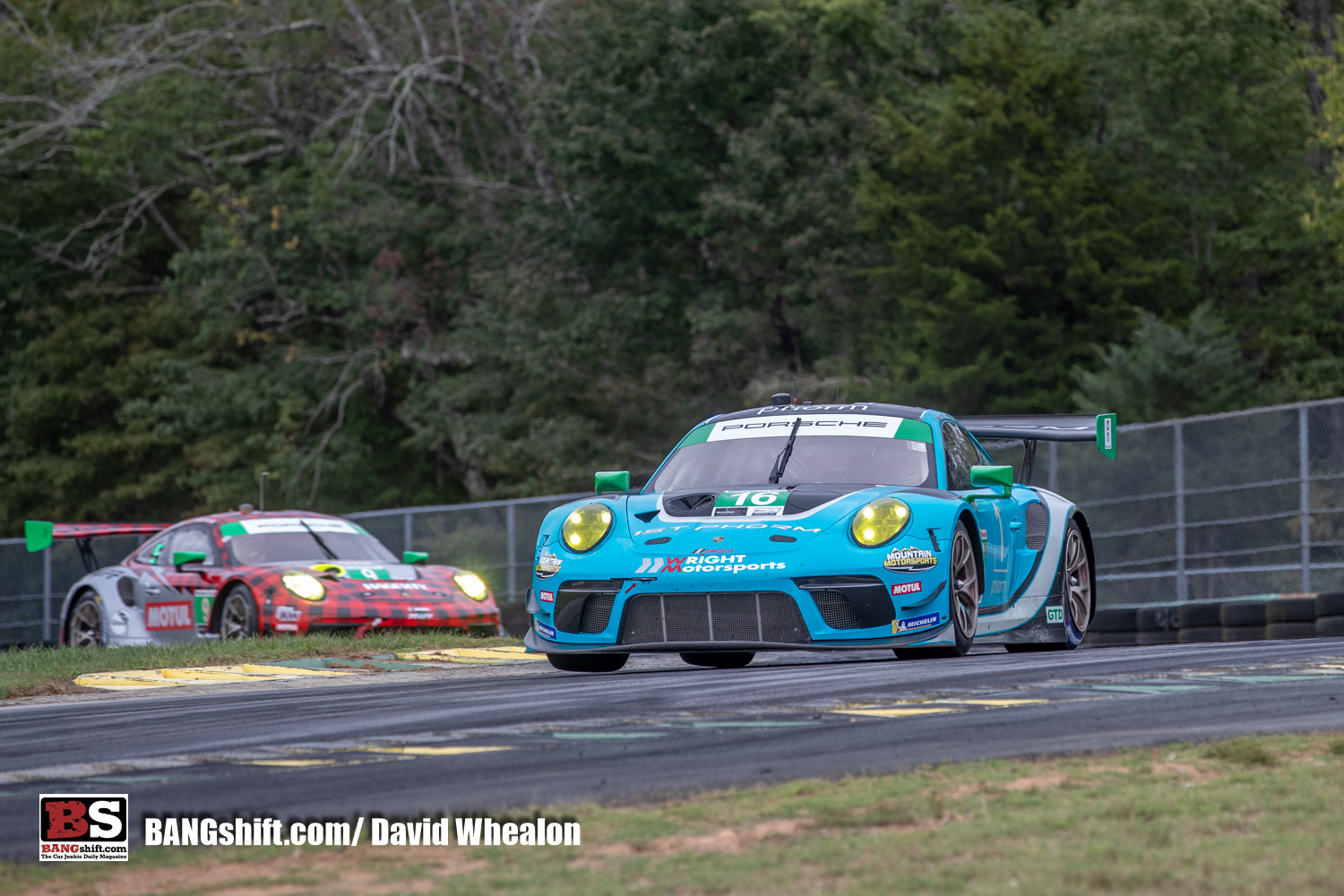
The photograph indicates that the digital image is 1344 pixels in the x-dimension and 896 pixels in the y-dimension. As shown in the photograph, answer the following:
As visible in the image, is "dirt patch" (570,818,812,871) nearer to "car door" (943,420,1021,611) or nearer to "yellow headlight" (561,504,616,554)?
"yellow headlight" (561,504,616,554)

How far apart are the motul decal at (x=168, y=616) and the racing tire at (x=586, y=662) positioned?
6.16m

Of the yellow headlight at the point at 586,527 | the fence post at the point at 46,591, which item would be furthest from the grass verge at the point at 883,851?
the fence post at the point at 46,591

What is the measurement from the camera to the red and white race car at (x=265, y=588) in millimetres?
13883

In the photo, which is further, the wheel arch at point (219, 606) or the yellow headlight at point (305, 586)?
the wheel arch at point (219, 606)

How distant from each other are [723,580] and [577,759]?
3.28 meters

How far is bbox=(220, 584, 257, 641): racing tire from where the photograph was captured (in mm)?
14023

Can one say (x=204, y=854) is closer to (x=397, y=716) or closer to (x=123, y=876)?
(x=123, y=876)

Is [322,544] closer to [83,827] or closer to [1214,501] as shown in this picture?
[1214,501]

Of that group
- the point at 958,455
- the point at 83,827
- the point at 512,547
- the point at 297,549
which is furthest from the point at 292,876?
the point at 512,547

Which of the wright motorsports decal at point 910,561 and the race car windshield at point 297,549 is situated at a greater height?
the wright motorsports decal at point 910,561

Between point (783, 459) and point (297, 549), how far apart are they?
660 cm

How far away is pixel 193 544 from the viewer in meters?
15.5

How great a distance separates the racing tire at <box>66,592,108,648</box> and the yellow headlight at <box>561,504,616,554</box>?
780 centimetres

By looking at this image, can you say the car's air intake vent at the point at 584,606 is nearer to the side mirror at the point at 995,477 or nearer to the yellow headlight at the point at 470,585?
the side mirror at the point at 995,477
